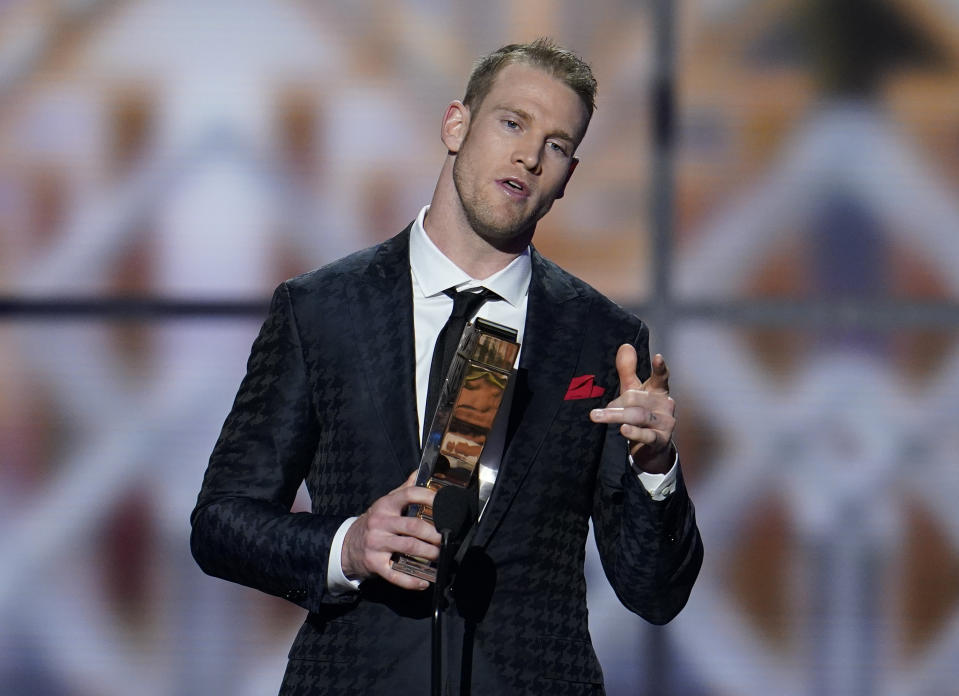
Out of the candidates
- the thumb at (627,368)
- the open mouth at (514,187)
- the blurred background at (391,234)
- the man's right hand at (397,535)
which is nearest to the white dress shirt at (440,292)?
the open mouth at (514,187)

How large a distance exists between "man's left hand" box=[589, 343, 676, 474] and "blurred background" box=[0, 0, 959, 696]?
3.90ft

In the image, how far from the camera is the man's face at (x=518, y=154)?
1640 millimetres

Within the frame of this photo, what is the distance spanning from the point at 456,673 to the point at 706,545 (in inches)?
47.6

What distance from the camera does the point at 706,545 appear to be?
2613 millimetres

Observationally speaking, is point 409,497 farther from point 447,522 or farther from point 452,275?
point 452,275

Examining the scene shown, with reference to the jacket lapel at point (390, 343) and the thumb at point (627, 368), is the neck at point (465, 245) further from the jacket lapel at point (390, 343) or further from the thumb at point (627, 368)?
the thumb at point (627, 368)

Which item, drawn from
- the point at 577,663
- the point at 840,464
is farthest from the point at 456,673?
the point at 840,464

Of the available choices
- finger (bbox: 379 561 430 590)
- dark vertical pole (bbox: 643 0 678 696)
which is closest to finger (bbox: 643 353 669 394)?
finger (bbox: 379 561 430 590)

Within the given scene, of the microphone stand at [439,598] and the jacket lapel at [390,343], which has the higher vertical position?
the jacket lapel at [390,343]

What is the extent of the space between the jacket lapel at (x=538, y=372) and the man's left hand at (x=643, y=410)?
0.56ft

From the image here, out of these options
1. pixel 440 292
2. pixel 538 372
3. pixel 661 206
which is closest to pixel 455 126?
pixel 440 292

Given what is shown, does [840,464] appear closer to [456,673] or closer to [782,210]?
[782,210]

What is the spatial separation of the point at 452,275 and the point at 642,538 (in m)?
0.42

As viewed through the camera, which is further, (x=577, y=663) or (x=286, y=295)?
(x=286, y=295)
